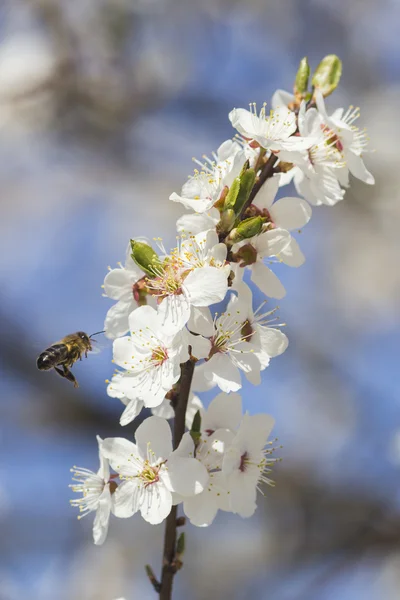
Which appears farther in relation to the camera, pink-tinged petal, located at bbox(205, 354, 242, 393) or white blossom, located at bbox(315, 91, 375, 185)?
white blossom, located at bbox(315, 91, 375, 185)

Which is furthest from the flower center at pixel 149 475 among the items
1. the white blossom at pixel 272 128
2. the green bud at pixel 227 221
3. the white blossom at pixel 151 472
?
the white blossom at pixel 272 128

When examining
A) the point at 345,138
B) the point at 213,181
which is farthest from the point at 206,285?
the point at 345,138

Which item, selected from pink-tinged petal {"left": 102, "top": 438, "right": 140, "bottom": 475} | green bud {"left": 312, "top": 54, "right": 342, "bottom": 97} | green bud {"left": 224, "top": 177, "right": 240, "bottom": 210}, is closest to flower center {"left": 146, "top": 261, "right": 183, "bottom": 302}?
green bud {"left": 224, "top": 177, "right": 240, "bottom": 210}

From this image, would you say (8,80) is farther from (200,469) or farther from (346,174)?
(200,469)

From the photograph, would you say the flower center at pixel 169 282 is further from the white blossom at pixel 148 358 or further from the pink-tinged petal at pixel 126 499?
the pink-tinged petal at pixel 126 499

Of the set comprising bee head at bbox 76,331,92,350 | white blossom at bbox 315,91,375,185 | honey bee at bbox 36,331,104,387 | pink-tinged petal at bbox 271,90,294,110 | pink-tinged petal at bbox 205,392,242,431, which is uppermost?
pink-tinged petal at bbox 271,90,294,110

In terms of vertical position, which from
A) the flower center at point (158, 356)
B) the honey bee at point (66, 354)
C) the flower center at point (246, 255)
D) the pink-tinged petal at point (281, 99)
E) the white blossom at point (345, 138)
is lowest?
the flower center at point (158, 356)

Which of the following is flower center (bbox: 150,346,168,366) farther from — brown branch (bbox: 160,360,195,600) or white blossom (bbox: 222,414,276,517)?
white blossom (bbox: 222,414,276,517)

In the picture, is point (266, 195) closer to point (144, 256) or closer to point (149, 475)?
point (144, 256)
